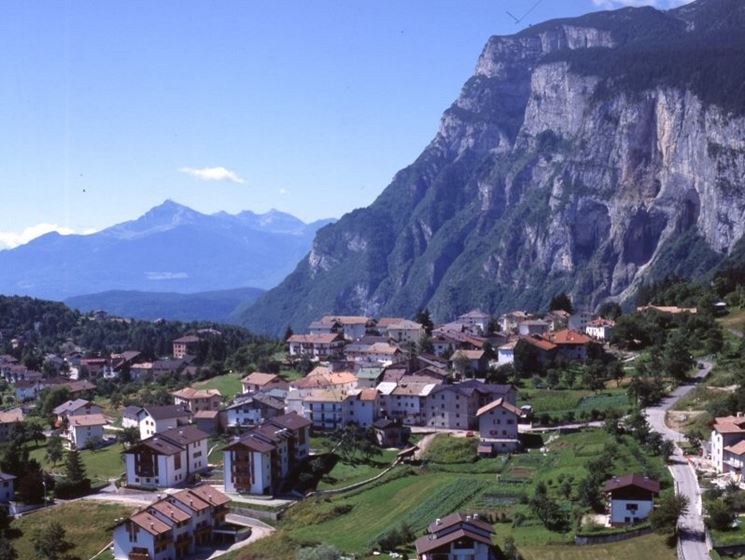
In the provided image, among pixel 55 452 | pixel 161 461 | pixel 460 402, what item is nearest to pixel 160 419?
pixel 55 452

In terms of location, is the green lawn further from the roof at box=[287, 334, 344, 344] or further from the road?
the road

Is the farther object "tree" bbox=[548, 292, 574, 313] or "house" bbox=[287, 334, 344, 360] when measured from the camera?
"tree" bbox=[548, 292, 574, 313]

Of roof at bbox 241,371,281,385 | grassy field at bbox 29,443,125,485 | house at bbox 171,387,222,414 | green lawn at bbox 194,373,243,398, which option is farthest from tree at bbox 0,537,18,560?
green lawn at bbox 194,373,243,398

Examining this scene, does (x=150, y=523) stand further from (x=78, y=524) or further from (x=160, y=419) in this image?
(x=160, y=419)

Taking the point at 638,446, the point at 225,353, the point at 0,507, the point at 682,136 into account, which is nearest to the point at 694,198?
the point at 682,136

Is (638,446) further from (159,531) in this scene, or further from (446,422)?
(159,531)

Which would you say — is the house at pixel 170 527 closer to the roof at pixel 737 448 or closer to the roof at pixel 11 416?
the roof at pixel 737 448
